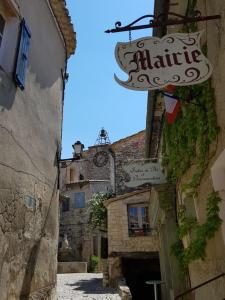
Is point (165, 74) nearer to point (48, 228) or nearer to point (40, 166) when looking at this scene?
point (40, 166)

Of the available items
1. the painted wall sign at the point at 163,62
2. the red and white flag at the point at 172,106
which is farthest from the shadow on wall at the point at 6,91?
the red and white flag at the point at 172,106

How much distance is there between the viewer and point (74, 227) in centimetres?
3150

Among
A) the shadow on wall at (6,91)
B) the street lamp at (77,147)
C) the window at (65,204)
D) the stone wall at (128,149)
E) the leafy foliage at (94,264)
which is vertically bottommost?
the leafy foliage at (94,264)

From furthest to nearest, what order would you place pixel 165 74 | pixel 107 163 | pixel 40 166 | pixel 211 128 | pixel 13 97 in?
pixel 107 163, pixel 40 166, pixel 13 97, pixel 211 128, pixel 165 74

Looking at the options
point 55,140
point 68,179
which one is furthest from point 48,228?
point 68,179

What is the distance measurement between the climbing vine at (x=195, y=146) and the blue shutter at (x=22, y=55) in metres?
2.72

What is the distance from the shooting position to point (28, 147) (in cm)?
530

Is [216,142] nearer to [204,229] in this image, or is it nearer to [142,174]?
[204,229]

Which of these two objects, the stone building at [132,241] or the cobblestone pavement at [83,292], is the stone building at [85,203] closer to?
the stone building at [132,241]

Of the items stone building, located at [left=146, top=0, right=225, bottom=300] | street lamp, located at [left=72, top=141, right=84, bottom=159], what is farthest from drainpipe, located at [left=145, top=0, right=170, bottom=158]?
street lamp, located at [left=72, top=141, right=84, bottom=159]

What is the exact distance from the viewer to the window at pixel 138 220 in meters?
16.7

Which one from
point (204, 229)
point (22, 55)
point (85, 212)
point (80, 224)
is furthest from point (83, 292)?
point (85, 212)

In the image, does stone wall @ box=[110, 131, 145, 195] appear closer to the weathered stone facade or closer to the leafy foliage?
the weathered stone facade

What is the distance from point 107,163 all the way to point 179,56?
103 feet
